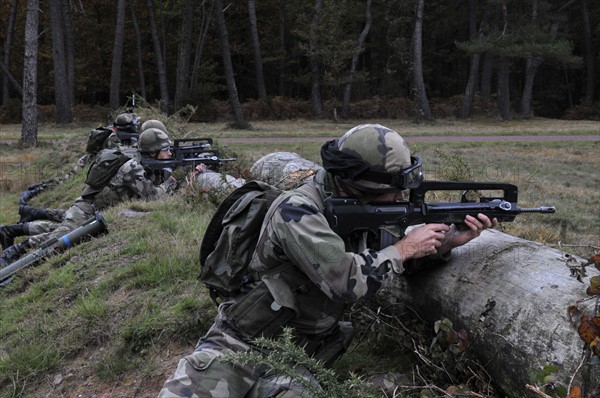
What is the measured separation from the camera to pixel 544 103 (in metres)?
47.7

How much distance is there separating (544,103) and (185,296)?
48547 millimetres

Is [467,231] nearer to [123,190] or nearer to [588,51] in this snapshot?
[123,190]

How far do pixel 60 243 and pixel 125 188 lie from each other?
1899 mm

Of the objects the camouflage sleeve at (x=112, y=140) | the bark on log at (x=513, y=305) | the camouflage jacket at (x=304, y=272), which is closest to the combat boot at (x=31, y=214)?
the camouflage sleeve at (x=112, y=140)

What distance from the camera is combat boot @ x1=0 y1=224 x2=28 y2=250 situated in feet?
27.1

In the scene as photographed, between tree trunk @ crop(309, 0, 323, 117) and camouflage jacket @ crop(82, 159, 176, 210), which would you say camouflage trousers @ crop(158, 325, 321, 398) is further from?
tree trunk @ crop(309, 0, 323, 117)

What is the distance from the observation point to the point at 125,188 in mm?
8500

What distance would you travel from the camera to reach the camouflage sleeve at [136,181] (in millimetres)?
8375

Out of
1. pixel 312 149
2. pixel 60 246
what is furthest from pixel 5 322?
pixel 312 149

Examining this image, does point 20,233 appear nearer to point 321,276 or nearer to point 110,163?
point 110,163

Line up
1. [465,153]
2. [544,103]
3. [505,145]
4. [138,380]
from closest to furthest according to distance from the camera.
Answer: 1. [138,380]
2. [465,153]
3. [505,145]
4. [544,103]

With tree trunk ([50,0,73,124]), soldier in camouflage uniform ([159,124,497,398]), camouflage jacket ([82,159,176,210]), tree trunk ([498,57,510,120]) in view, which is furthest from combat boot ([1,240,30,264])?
tree trunk ([498,57,510,120])

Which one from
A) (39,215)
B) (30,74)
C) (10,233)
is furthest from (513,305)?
(30,74)

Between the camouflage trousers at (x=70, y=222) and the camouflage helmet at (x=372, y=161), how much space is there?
5237 mm
